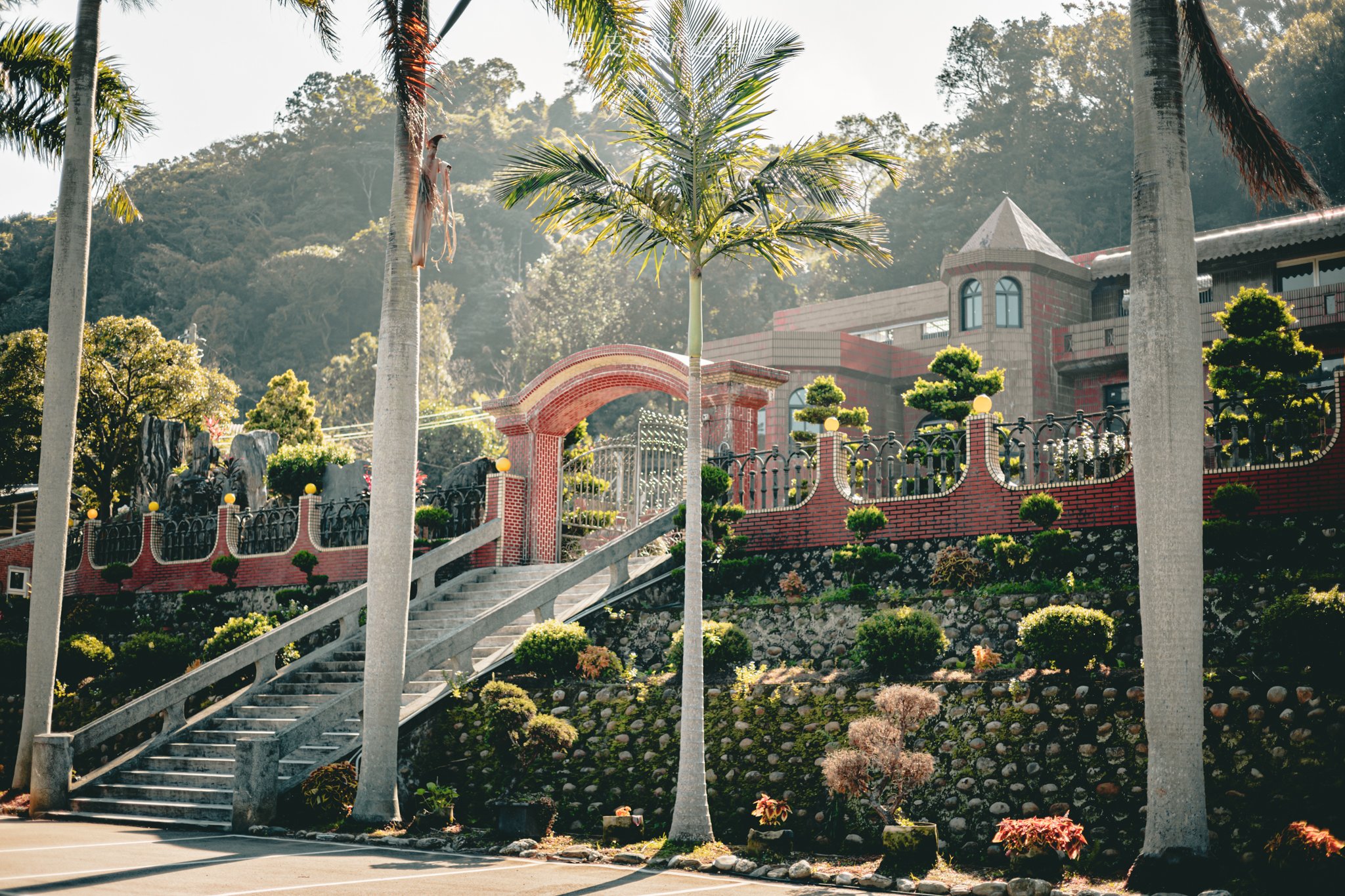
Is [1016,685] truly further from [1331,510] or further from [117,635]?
[117,635]

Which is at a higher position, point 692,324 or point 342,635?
point 692,324

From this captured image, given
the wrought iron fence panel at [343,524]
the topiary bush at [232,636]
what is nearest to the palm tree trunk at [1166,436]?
the topiary bush at [232,636]

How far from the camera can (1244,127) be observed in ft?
35.7

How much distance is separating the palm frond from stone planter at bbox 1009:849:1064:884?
6.14m

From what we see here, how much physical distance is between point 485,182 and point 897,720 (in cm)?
5913

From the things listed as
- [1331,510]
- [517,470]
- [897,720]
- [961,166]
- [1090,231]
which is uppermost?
[961,166]

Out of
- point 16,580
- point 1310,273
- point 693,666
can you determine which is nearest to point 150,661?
point 693,666

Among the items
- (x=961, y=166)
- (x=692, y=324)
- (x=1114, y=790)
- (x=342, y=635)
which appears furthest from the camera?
(x=961, y=166)

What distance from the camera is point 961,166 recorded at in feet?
161

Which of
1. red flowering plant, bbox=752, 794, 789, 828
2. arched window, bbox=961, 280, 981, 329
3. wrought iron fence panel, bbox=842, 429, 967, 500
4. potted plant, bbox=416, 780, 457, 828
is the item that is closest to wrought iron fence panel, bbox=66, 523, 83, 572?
potted plant, bbox=416, 780, 457, 828

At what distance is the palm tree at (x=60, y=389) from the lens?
Answer: 48.5ft

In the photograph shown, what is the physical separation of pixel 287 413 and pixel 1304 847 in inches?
987

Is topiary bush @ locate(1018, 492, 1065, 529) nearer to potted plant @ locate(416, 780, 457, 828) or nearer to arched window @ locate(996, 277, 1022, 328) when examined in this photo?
potted plant @ locate(416, 780, 457, 828)

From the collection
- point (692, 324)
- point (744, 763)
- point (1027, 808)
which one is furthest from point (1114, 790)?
point (692, 324)
